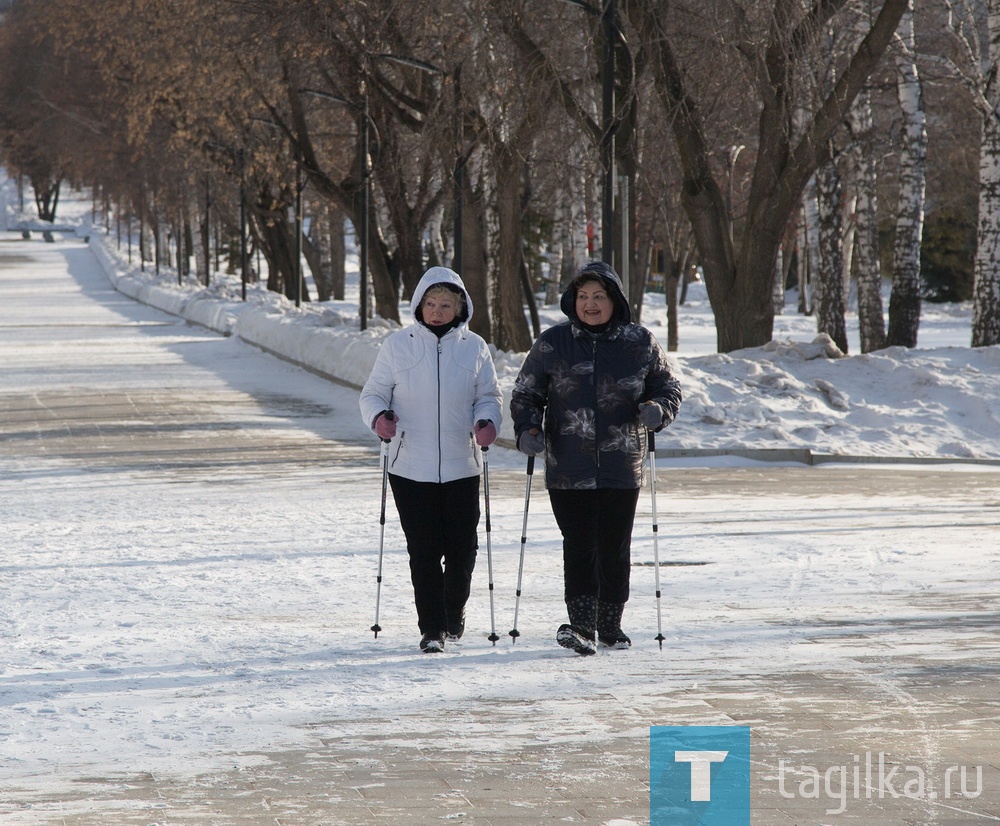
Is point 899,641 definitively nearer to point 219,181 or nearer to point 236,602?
point 236,602

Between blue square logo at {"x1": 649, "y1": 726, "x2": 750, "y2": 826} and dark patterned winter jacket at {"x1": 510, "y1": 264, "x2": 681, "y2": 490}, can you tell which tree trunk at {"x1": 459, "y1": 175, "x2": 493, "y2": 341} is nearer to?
dark patterned winter jacket at {"x1": 510, "y1": 264, "x2": 681, "y2": 490}

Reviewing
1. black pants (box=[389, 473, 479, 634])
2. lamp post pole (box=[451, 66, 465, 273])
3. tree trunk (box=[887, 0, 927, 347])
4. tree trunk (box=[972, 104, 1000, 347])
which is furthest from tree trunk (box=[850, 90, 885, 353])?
black pants (box=[389, 473, 479, 634])

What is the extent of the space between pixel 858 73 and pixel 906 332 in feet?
21.7

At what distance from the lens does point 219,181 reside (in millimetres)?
57125

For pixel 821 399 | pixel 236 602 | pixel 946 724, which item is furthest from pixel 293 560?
pixel 821 399

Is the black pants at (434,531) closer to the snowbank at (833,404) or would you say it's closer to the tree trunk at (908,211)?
the snowbank at (833,404)

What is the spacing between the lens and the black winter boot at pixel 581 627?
692cm

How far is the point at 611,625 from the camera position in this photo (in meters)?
7.07

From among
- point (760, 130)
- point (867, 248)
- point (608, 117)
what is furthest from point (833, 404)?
point (867, 248)

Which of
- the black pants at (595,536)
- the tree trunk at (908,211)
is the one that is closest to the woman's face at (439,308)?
the black pants at (595,536)

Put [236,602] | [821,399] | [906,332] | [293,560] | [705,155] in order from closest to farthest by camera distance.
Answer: [236,602], [293,560], [821,399], [705,155], [906,332]

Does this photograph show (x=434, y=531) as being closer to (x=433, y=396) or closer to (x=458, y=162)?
(x=433, y=396)

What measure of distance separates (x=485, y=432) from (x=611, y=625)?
104cm

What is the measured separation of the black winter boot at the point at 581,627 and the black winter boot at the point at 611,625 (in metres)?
0.10
